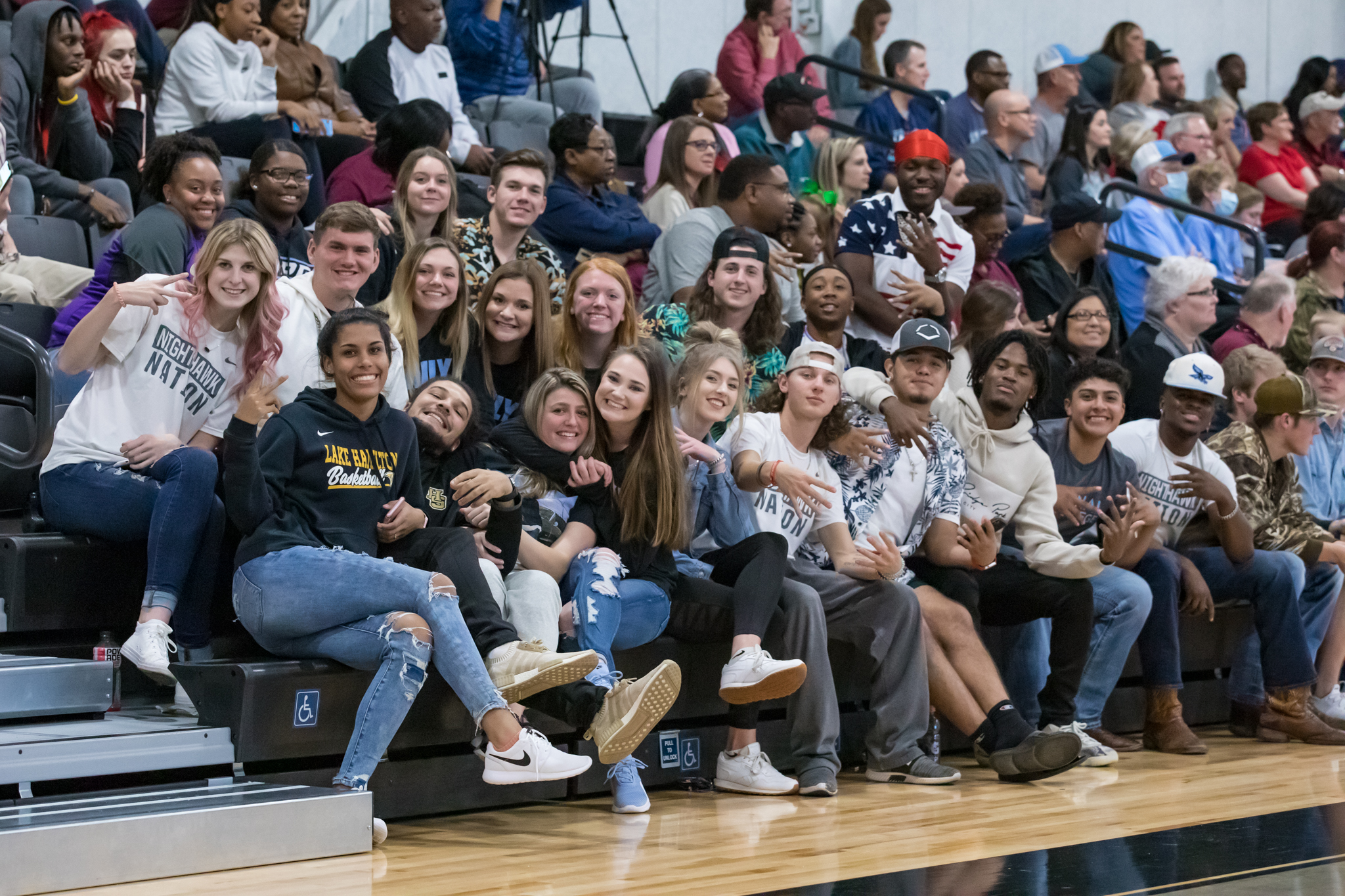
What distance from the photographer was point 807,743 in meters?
4.23

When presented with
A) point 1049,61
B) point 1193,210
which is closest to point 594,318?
point 1193,210

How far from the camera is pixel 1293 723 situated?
536 cm

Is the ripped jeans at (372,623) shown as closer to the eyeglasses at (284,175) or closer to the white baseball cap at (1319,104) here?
the eyeglasses at (284,175)

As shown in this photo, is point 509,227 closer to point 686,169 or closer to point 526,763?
point 686,169

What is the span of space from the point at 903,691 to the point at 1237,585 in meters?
1.64

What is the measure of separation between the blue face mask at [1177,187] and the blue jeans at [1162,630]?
3.93 m

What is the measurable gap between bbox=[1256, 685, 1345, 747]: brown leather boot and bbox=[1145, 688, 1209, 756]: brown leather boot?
40cm

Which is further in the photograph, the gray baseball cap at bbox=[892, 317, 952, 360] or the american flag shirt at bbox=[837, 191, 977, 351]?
the american flag shirt at bbox=[837, 191, 977, 351]

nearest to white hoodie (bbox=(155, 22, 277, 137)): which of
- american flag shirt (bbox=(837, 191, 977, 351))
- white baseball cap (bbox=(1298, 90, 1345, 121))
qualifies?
american flag shirt (bbox=(837, 191, 977, 351))

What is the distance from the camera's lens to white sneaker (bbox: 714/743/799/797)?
13.7 feet

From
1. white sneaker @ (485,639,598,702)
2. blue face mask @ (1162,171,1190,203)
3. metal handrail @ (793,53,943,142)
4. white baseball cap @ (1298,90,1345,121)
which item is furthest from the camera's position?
white baseball cap @ (1298,90,1345,121)

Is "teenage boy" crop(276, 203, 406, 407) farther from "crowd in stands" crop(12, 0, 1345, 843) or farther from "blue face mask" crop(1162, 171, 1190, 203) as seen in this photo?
"blue face mask" crop(1162, 171, 1190, 203)

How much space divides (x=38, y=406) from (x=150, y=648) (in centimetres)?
62

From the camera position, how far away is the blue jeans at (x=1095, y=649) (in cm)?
494
